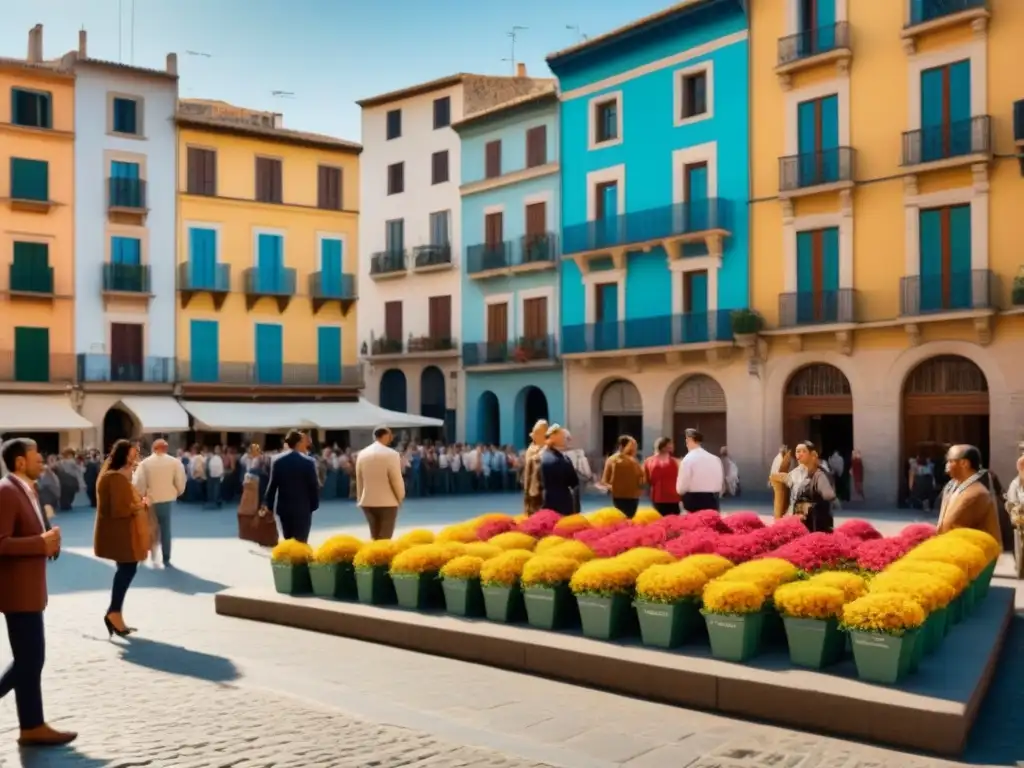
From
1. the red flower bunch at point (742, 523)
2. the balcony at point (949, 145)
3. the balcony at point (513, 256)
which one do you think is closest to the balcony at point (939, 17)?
the balcony at point (949, 145)

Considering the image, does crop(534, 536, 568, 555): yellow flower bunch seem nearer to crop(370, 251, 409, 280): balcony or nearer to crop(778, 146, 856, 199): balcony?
crop(778, 146, 856, 199): balcony

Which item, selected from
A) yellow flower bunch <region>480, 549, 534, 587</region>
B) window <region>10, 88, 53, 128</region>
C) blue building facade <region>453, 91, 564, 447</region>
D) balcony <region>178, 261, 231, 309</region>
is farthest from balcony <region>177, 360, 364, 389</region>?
yellow flower bunch <region>480, 549, 534, 587</region>

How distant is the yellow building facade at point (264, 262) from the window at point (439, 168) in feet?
10.4

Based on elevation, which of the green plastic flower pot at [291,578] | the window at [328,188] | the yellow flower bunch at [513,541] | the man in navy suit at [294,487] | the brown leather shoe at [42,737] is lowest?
the brown leather shoe at [42,737]

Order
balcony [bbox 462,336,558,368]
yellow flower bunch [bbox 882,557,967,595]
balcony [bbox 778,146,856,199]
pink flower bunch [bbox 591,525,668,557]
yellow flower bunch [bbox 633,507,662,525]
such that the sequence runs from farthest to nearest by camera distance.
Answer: balcony [bbox 462,336,558,368]
balcony [bbox 778,146,856,199]
yellow flower bunch [bbox 633,507,662,525]
pink flower bunch [bbox 591,525,668,557]
yellow flower bunch [bbox 882,557,967,595]

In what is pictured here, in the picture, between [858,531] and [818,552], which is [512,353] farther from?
[818,552]

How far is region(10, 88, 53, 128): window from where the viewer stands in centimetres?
3809

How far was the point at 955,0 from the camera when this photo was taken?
27.5 metres

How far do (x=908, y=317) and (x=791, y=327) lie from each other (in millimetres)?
3431

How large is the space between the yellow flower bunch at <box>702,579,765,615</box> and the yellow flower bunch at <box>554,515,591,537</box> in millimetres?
3801

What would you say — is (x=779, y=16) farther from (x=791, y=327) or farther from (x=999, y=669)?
(x=999, y=669)

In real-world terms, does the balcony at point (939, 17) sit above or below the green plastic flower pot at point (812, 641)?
above

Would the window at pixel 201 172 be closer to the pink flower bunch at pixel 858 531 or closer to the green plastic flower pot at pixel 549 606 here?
the pink flower bunch at pixel 858 531

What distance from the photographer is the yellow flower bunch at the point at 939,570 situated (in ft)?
29.6
